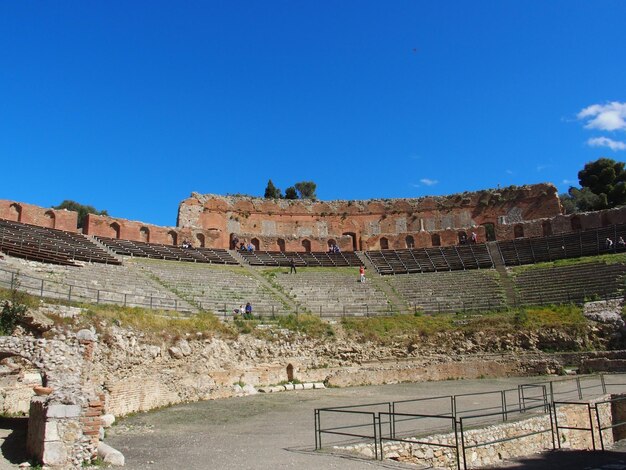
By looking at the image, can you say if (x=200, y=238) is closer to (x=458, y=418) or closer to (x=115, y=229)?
(x=115, y=229)

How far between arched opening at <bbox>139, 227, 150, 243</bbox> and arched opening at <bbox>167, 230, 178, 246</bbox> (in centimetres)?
173

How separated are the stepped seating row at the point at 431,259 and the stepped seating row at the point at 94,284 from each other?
754 inches

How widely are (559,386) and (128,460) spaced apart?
1601 cm

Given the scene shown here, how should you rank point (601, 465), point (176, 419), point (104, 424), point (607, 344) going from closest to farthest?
1. point (601, 465)
2. point (104, 424)
3. point (176, 419)
4. point (607, 344)

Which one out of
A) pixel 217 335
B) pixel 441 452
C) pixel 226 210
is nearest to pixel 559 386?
pixel 441 452

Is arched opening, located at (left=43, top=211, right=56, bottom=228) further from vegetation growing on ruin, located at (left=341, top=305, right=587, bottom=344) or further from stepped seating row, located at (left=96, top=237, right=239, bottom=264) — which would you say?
vegetation growing on ruin, located at (left=341, top=305, right=587, bottom=344)

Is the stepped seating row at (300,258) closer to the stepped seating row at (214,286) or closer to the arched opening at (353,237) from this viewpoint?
the stepped seating row at (214,286)

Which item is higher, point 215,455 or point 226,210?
point 226,210

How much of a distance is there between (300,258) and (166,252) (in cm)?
1129

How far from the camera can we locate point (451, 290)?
33.6 metres

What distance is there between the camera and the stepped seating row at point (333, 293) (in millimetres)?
30359

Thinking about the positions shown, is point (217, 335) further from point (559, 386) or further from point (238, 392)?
point (559, 386)

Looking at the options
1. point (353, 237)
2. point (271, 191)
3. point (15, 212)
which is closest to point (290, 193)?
point (271, 191)

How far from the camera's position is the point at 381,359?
25.0 meters
